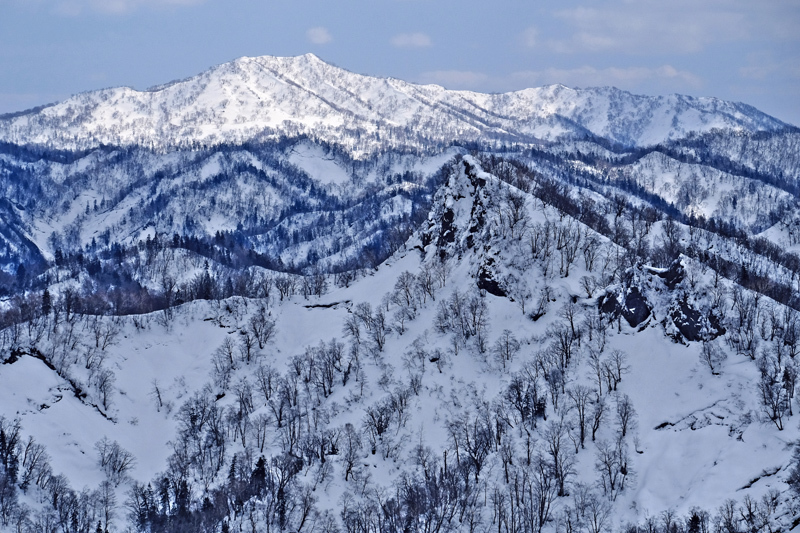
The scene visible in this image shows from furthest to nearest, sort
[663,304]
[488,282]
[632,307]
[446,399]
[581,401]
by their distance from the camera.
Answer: [488,282], [446,399], [632,307], [663,304], [581,401]

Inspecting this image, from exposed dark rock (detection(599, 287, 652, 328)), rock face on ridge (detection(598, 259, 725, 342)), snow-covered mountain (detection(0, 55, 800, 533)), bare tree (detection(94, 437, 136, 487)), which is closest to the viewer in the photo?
snow-covered mountain (detection(0, 55, 800, 533))

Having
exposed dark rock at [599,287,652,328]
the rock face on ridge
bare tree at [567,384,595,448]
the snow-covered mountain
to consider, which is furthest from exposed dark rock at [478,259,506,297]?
bare tree at [567,384,595,448]

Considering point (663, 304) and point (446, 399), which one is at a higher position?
point (663, 304)

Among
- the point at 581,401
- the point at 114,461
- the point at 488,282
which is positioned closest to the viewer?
the point at 581,401

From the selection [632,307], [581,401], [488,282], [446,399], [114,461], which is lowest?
[114,461]

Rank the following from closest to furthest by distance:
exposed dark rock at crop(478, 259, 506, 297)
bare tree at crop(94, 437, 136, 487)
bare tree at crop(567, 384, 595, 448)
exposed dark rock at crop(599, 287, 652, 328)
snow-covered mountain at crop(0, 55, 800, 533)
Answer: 1. snow-covered mountain at crop(0, 55, 800, 533)
2. bare tree at crop(567, 384, 595, 448)
3. bare tree at crop(94, 437, 136, 487)
4. exposed dark rock at crop(599, 287, 652, 328)
5. exposed dark rock at crop(478, 259, 506, 297)

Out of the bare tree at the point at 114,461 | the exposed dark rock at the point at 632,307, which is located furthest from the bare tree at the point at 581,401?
the bare tree at the point at 114,461

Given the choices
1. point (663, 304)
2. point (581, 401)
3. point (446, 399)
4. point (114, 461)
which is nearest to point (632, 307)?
point (663, 304)

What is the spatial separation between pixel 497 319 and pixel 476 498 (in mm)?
42759

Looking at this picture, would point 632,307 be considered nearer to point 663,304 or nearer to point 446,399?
point 663,304

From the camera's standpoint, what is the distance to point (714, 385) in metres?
90.8

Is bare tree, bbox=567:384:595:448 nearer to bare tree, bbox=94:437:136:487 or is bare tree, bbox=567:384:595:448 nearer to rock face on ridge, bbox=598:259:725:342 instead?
rock face on ridge, bbox=598:259:725:342

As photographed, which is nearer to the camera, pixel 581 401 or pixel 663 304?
pixel 581 401

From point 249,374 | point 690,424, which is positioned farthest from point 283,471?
point 690,424
